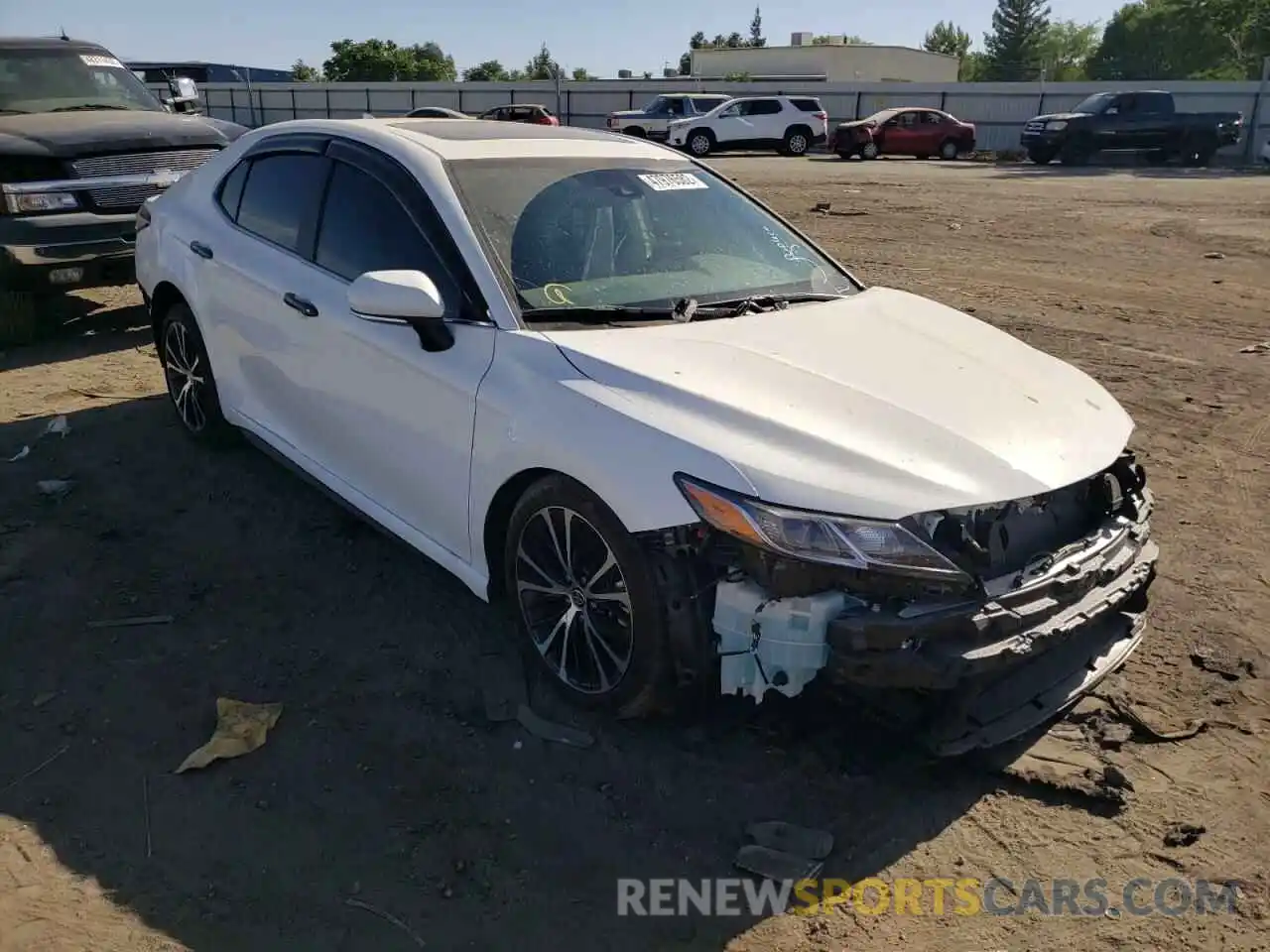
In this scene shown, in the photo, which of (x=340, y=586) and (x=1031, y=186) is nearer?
(x=340, y=586)

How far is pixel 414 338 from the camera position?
3.63 m

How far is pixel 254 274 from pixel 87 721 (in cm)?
206

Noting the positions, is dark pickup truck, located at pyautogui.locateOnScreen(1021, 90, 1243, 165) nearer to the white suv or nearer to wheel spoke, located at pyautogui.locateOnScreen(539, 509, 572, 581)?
the white suv

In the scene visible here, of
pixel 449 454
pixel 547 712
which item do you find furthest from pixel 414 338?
pixel 547 712

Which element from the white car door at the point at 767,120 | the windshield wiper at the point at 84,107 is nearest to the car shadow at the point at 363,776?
the windshield wiper at the point at 84,107

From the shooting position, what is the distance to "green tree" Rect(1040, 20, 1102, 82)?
107 metres

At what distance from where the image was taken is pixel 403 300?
3.35 m

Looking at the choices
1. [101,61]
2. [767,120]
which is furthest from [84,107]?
[767,120]

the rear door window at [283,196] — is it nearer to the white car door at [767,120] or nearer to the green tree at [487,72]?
the white car door at [767,120]

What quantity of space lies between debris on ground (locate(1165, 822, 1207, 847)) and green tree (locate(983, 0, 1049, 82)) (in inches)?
4417

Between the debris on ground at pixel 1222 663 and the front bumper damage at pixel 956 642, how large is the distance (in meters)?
0.75

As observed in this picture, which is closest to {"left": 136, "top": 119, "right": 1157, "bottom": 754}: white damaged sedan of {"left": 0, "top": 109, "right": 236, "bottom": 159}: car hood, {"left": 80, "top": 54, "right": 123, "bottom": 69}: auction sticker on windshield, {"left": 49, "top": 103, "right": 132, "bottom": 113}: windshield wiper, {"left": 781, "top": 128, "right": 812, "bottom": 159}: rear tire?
{"left": 0, "top": 109, "right": 236, "bottom": 159}: car hood

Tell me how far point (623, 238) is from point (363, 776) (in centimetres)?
213

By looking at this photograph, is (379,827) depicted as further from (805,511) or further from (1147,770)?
(1147,770)
